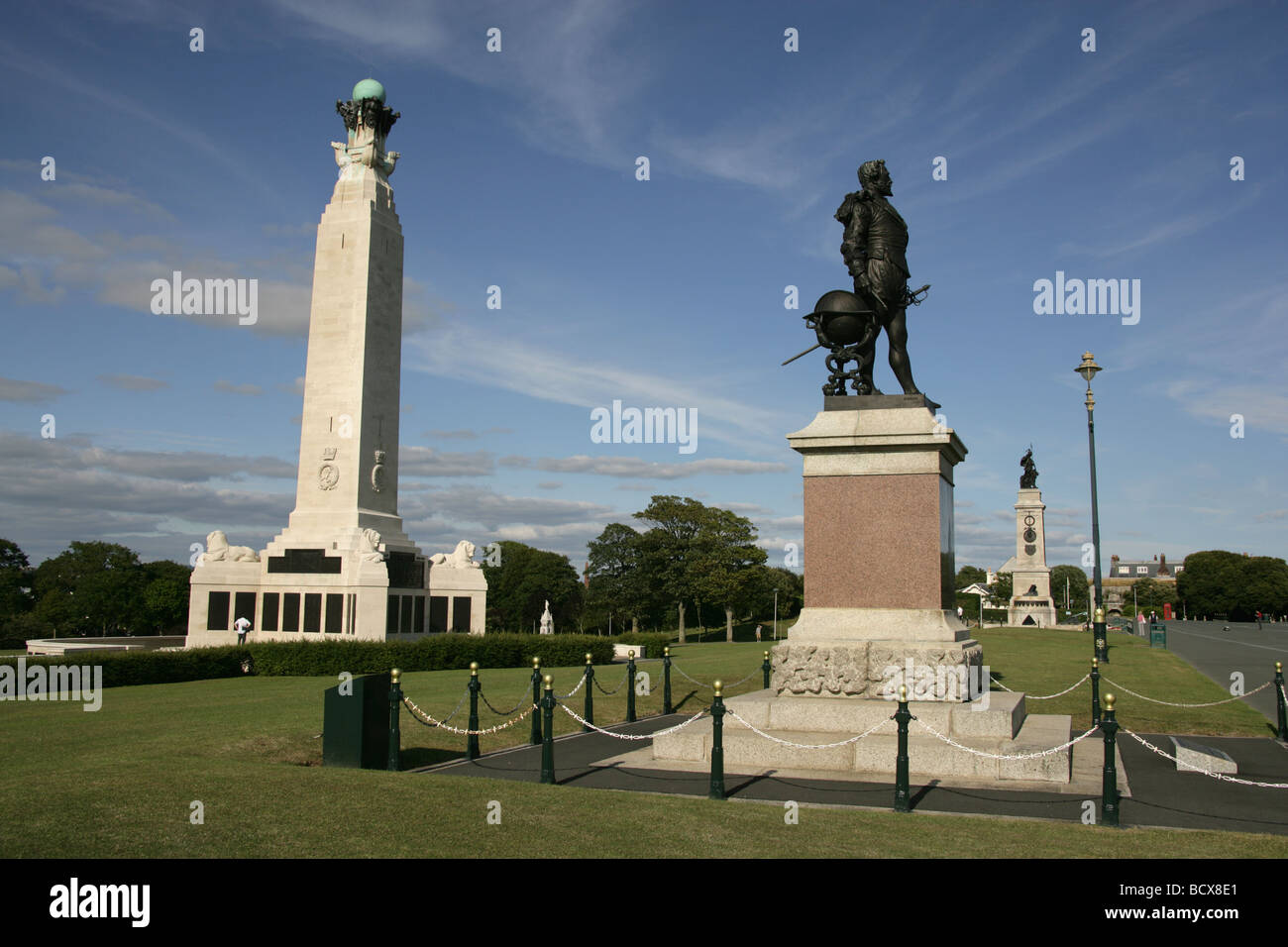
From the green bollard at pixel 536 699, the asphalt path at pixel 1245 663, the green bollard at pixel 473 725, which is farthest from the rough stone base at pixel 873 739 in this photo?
the asphalt path at pixel 1245 663

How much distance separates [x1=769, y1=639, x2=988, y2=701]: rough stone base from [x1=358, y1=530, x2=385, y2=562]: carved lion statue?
1075 inches

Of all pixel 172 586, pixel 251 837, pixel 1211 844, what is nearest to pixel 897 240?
pixel 1211 844

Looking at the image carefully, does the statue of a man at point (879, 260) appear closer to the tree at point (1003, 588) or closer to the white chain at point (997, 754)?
the white chain at point (997, 754)

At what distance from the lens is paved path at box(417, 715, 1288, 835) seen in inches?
380

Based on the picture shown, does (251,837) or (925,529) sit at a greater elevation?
(925,529)

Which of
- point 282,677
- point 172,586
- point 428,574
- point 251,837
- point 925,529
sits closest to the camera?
point 251,837

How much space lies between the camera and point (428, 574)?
4209 centimetres

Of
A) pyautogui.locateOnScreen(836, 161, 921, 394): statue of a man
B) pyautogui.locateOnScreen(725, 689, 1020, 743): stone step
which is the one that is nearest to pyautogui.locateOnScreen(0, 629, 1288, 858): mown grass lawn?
pyautogui.locateOnScreen(725, 689, 1020, 743): stone step

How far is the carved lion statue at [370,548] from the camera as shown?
3756 centimetres

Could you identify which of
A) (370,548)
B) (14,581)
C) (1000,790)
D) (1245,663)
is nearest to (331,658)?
(370,548)

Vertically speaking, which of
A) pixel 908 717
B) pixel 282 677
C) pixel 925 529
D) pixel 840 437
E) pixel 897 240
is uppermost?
pixel 897 240

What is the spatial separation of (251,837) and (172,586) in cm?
7070

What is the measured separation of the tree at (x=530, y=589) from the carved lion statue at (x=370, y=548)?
2221 inches
